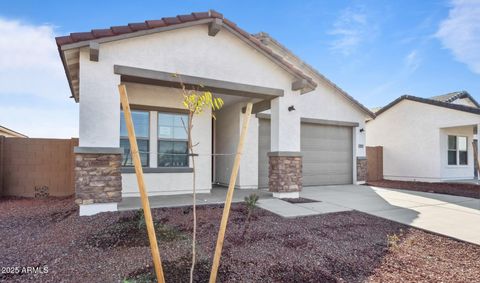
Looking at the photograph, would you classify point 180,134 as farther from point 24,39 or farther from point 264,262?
point 264,262

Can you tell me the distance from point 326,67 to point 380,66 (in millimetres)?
2466

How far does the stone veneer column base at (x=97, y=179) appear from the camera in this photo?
546 centimetres

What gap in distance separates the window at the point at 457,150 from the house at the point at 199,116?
5.86 m

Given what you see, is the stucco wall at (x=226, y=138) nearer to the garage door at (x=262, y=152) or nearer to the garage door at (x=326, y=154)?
the garage door at (x=262, y=152)

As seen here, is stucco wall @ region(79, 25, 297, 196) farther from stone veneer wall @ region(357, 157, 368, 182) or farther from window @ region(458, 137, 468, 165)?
window @ region(458, 137, 468, 165)

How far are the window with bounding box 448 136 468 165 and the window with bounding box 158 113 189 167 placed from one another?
1401 cm

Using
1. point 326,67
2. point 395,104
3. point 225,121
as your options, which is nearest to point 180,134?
point 225,121

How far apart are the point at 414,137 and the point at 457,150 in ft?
8.97

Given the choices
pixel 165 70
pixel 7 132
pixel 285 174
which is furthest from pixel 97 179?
pixel 7 132

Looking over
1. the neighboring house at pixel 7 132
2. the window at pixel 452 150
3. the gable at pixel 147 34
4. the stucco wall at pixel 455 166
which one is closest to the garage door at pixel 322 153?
the gable at pixel 147 34

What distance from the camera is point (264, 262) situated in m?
3.57

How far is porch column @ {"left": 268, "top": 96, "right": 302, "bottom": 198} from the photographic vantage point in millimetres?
7734

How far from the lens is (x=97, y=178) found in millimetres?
5590

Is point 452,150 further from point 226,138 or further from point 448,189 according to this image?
point 226,138
